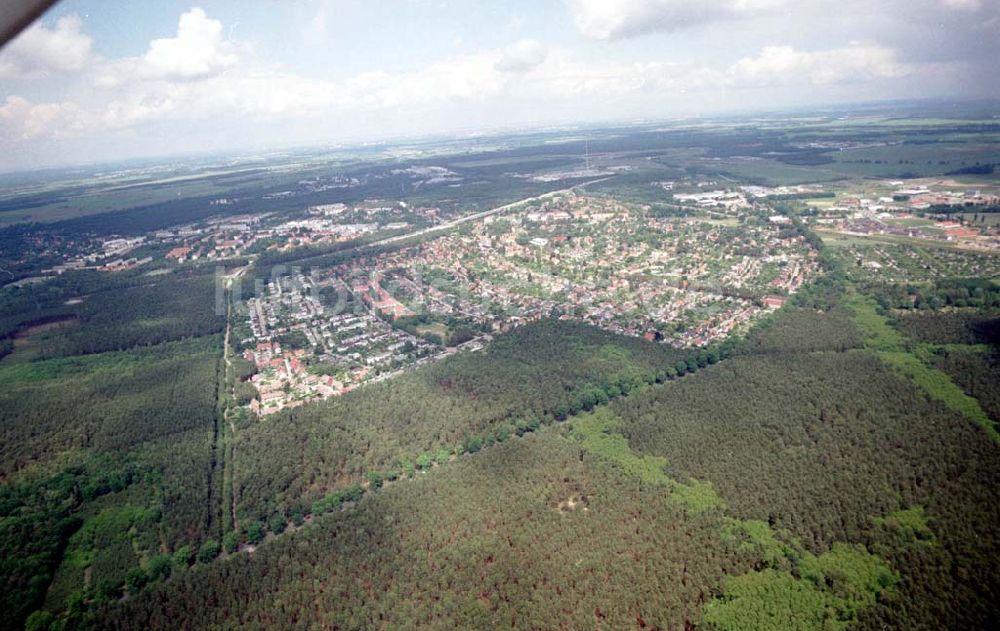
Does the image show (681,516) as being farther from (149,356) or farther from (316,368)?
(149,356)

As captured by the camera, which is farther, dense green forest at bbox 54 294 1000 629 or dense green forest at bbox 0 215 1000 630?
dense green forest at bbox 0 215 1000 630

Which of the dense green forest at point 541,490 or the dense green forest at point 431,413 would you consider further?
the dense green forest at point 431,413

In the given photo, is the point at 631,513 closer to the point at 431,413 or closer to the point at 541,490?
the point at 541,490

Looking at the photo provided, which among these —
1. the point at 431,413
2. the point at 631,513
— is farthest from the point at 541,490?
the point at 431,413


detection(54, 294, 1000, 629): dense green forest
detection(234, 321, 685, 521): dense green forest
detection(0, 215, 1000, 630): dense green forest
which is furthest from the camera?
detection(234, 321, 685, 521): dense green forest

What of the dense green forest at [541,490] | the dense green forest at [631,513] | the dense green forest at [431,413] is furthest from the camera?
the dense green forest at [431,413]

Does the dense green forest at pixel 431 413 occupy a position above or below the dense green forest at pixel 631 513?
above

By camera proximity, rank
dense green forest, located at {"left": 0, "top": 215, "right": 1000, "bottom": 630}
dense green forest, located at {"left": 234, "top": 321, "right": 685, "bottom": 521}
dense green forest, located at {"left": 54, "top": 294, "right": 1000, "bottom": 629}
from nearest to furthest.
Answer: dense green forest, located at {"left": 54, "top": 294, "right": 1000, "bottom": 629} < dense green forest, located at {"left": 0, "top": 215, "right": 1000, "bottom": 630} < dense green forest, located at {"left": 234, "top": 321, "right": 685, "bottom": 521}

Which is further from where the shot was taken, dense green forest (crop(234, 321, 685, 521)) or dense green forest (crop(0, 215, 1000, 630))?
dense green forest (crop(234, 321, 685, 521))

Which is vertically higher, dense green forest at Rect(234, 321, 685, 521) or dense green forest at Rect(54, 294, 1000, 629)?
dense green forest at Rect(234, 321, 685, 521)

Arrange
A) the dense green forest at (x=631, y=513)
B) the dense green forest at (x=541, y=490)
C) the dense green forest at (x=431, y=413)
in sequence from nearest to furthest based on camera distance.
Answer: the dense green forest at (x=631, y=513)
the dense green forest at (x=541, y=490)
the dense green forest at (x=431, y=413)

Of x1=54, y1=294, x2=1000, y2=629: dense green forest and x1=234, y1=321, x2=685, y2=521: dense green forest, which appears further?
x1=234, y1=321, x2=685, y2=521: dense green forest
